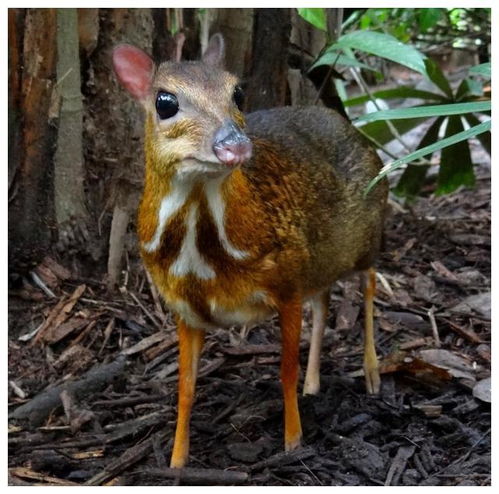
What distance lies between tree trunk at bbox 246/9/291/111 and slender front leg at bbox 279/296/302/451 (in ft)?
6.40

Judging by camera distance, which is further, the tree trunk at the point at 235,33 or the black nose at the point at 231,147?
the tree trunk at the point at 235,33

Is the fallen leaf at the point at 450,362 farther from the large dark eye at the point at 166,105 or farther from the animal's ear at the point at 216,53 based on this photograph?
the large dark eye at the point at 166,105

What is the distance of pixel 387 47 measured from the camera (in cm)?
461

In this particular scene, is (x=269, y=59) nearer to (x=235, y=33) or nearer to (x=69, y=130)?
(x=235, y=33)

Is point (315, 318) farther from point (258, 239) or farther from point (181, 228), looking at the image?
point (181, 228)

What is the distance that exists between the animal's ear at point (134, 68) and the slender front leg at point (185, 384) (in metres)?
1.15

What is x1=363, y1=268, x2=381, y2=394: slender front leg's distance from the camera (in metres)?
4.89

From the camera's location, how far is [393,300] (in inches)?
238

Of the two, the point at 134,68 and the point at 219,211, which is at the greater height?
the point at 134,68

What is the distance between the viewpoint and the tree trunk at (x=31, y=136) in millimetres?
5219

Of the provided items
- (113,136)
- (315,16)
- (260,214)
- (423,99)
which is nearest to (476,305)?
(423,99)

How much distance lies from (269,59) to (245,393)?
223cm

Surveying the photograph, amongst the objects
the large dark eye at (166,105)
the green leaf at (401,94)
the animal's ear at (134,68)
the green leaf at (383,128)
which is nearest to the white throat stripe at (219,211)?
the large dark eye at (166,105)

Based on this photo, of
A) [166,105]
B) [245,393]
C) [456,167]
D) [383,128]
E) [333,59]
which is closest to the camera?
[166,105]
